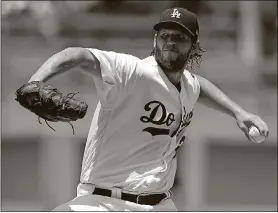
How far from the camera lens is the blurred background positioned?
38.8 ft

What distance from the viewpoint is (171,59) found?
373 centimetres

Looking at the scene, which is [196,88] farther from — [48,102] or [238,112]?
[48,102]

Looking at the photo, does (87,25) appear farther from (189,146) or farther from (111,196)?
(111,196)

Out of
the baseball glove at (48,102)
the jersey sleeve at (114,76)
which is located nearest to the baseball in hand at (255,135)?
the jersey sleeve at (114,76)

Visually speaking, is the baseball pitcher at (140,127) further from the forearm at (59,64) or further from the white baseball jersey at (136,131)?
the forearm at (59,64)

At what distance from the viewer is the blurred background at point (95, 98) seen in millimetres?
11828

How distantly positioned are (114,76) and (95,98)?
8.06m

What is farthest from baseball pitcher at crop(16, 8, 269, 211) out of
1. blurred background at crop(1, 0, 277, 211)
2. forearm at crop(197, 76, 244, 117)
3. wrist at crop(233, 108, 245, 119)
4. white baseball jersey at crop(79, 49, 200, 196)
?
blurred background at crop(1, 0, 277, 211)

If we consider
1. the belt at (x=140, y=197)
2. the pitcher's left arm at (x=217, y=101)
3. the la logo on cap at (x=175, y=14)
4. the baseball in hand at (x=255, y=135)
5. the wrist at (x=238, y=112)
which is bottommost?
the belt at (x=140, y=197)

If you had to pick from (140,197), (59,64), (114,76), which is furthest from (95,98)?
(59,64)

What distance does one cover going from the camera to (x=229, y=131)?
40.0ft

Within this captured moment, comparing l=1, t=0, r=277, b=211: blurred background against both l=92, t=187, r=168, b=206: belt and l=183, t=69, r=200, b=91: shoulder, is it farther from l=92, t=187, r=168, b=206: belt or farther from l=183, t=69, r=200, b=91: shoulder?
l=92, t=187, r=168, b=206: belt

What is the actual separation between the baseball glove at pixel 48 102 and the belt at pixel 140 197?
58cm

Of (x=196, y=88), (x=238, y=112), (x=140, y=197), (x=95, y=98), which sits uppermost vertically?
(x=95, y=98)
